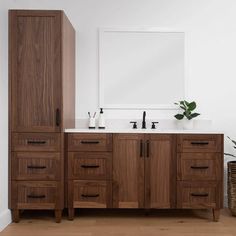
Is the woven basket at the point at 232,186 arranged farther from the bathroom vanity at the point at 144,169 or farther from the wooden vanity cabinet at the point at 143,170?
the wooden vanity cabinet at the point at 143,170

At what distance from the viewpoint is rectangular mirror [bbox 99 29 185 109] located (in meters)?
3.66

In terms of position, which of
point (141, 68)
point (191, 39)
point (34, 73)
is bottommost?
point (34, 73)

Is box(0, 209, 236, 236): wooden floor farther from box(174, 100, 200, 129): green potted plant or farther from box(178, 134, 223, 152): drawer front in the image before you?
box(174, 100, 200, 129): green potted plant

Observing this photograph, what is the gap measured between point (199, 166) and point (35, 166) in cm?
142

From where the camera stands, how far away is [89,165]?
3.17 m

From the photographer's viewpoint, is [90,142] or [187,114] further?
[187,114]

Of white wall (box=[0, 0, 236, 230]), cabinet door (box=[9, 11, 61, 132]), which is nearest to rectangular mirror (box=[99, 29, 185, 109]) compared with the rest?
white wall (box=[0, 0, 236, 230])

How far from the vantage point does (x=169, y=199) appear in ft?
10.4

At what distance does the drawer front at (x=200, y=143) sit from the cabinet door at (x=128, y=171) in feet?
1.18

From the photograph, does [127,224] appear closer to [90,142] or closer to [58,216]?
[58,216]

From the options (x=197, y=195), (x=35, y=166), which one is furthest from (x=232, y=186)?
(x=35, y=166)

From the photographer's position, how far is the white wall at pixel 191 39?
368 cm

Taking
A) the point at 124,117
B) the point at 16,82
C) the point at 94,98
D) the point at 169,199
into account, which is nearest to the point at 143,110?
the point at 124,117

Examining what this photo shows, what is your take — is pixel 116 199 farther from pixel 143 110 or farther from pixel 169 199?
pixel 143 110
